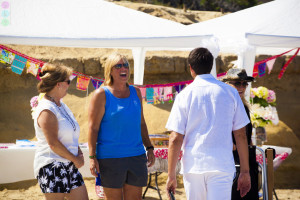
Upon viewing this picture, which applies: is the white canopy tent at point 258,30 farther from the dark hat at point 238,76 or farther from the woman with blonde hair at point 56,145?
the woman with blonde hair at point 56,145

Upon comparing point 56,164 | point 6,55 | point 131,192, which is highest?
point 6,55

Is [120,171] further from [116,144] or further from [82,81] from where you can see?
[82,81]

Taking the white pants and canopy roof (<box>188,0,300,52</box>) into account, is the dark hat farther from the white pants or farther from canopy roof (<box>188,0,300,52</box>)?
canopy roof (<box>188,0,300,52</box>)

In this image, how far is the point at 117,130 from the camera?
114 inches

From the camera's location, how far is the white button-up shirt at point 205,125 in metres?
2.46

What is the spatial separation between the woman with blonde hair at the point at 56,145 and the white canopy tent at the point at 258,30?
2983 millimetres

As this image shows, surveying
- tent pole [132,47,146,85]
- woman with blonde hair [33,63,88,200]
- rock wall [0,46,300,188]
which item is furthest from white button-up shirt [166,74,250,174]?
rock wall [0,46,300,188]

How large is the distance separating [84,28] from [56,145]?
3.07 meters

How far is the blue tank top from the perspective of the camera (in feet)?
9.47

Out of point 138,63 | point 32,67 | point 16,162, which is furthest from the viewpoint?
point 138,63

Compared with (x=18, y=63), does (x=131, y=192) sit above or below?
below

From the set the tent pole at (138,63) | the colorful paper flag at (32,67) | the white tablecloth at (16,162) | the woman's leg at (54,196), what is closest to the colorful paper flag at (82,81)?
the colorful paper flag at (32,67)

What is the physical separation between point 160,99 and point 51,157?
3850 millimetres

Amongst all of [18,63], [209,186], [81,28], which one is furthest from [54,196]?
[18,63]
